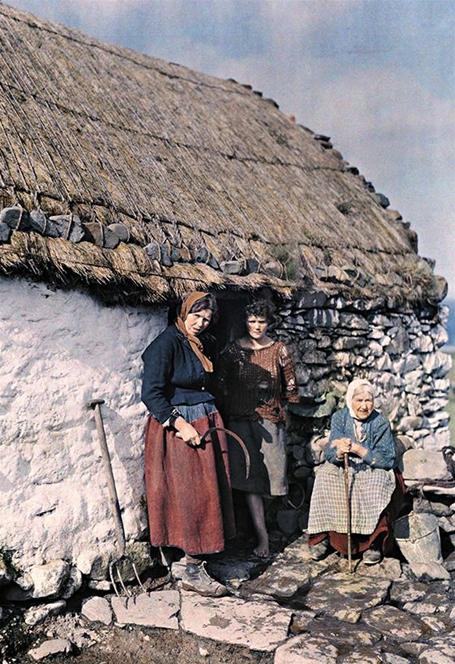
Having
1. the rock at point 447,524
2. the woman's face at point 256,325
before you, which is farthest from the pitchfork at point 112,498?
the rock at point 447,524

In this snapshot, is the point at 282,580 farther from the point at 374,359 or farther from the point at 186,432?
the point at 374,359

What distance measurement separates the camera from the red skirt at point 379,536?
17.3 ft

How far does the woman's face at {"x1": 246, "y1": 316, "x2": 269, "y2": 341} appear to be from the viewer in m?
5.55

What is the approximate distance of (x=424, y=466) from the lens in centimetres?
621

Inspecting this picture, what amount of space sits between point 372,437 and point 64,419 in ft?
7.55

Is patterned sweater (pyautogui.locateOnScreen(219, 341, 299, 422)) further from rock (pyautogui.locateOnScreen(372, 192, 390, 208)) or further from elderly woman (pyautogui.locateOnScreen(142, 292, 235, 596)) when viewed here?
rock (pyautogui.locateOnScreen(372, 192, 390, 208))

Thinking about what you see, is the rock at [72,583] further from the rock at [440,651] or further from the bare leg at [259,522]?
the rock at [440,651]

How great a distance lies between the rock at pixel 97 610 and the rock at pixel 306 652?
107cm

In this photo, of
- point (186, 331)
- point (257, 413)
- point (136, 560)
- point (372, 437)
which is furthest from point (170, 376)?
point (372, 437)

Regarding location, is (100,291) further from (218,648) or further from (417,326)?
(417,326)

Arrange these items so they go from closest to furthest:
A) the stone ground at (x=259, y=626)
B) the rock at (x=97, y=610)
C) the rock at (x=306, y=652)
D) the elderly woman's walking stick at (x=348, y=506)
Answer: the rock at (x=306, y=652) < the stone ground at (x=259, y=626) < the rock at (x=97, y=610) < the elderly woman's walking stick at (x=348, y=506)

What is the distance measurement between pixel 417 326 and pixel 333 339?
1.45 metres

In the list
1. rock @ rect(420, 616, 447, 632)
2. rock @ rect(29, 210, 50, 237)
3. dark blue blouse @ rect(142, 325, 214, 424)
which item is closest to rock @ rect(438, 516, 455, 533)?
rock @ rect(420, 616, 447, 632)

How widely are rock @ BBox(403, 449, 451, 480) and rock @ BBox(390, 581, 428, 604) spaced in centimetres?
126
